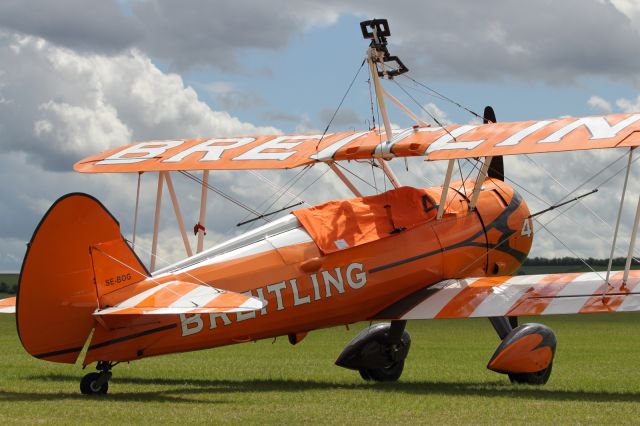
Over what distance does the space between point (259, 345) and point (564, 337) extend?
22.1ft

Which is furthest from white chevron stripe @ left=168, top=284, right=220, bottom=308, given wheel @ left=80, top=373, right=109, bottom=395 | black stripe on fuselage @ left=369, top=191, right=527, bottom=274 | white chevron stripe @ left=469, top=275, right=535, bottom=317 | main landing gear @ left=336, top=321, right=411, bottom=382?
main landing gear @ left=336, top=321, right=411, bottom=382

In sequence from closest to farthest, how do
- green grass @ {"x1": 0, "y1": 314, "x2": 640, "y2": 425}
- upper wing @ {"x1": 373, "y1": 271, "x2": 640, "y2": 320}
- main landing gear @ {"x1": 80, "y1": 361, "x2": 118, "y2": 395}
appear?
green grass @ {"x1": 0, "y1": 314, "x2": 640, "y2": 425} < main landing gear @ {"x1": 80, "y1": 361, "x2": 118, "y2": 395} < upper wing @ {"x1": 373, "y1": 271, "x2": 640, "y2": 320}

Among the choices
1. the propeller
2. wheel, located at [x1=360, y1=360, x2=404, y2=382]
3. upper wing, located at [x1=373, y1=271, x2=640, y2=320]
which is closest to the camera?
upper wing, located at [x1=373, y1=271, x2=640, y2=320]

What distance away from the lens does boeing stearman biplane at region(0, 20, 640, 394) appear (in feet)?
33.9

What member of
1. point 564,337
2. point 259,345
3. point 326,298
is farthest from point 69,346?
point 564,337

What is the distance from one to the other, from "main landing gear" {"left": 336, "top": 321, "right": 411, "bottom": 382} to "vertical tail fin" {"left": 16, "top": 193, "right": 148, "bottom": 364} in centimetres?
375

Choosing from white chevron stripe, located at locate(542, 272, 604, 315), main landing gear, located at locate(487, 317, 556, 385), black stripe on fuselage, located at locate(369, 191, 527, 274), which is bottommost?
main landing gear, located at locate(487, 317, 556, 385)

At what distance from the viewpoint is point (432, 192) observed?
45.9ft

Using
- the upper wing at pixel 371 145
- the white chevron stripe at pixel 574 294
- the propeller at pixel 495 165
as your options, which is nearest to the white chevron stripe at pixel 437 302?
the white chevron stripe at pixel 574 294

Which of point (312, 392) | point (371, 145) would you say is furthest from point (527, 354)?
point (371, 145)

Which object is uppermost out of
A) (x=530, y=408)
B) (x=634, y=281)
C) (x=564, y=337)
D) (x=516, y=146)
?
(x=516, y=146)

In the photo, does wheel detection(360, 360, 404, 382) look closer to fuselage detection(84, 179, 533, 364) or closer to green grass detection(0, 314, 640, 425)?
green grass detection(0, 314, 640, 425)

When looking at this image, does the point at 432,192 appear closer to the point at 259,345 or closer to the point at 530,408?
the point at 530,408

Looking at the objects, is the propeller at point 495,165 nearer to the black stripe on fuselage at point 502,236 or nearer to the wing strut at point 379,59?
the black stripe on fuselage at point 502,236
